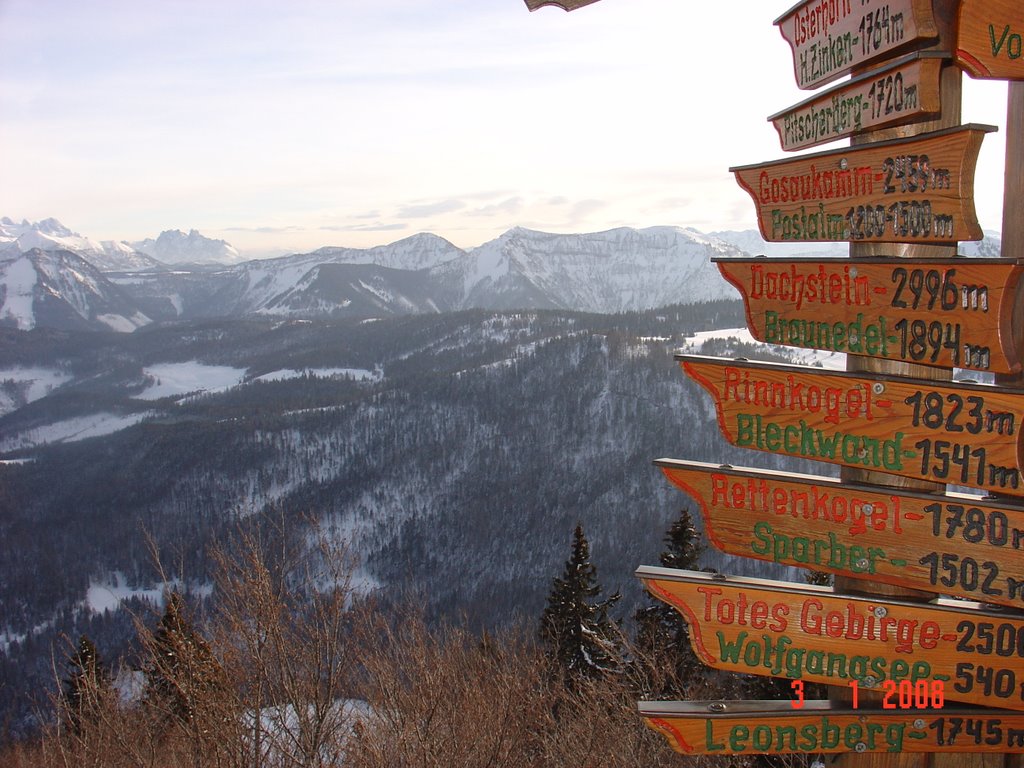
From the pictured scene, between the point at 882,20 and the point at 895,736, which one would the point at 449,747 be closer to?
the point at 895,736

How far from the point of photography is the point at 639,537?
12975 centimetres

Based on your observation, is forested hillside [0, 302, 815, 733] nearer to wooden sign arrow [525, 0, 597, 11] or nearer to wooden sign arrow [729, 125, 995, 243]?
wooden sign arrow [729, 125, 995, 243]

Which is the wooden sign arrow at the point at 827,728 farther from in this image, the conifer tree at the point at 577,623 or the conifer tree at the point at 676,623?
the conifer tree at the point at 577,623

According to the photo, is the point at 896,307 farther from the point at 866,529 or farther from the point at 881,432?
the point at 866,529

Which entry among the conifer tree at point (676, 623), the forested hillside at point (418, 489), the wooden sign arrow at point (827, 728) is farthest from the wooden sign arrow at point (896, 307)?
the forested hillside at point (418, 489)

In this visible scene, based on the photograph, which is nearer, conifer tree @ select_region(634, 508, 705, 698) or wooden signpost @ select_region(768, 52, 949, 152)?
wooden signpost @ select_region(768, 52, 949, 152)

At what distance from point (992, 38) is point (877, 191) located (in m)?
0.98

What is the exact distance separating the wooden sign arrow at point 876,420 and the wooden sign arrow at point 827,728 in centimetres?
144

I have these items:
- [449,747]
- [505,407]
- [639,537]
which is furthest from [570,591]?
[505,407]

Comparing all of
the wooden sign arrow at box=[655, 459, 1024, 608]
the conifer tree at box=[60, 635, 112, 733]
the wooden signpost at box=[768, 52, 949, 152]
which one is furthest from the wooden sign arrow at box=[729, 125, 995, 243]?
the conifer tree at box=[60, 635, 112, 733]

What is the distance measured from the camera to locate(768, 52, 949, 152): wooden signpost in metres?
4.41

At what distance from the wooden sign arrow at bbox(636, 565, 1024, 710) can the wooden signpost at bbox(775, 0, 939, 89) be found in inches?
133

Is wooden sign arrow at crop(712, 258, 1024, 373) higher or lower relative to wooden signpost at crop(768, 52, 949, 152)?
lower

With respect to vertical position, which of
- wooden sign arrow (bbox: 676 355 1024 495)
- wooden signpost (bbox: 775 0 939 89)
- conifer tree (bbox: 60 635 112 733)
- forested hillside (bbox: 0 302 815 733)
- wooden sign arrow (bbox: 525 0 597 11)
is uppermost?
wooden sign arrow (bbox: 525 0 597 11)
